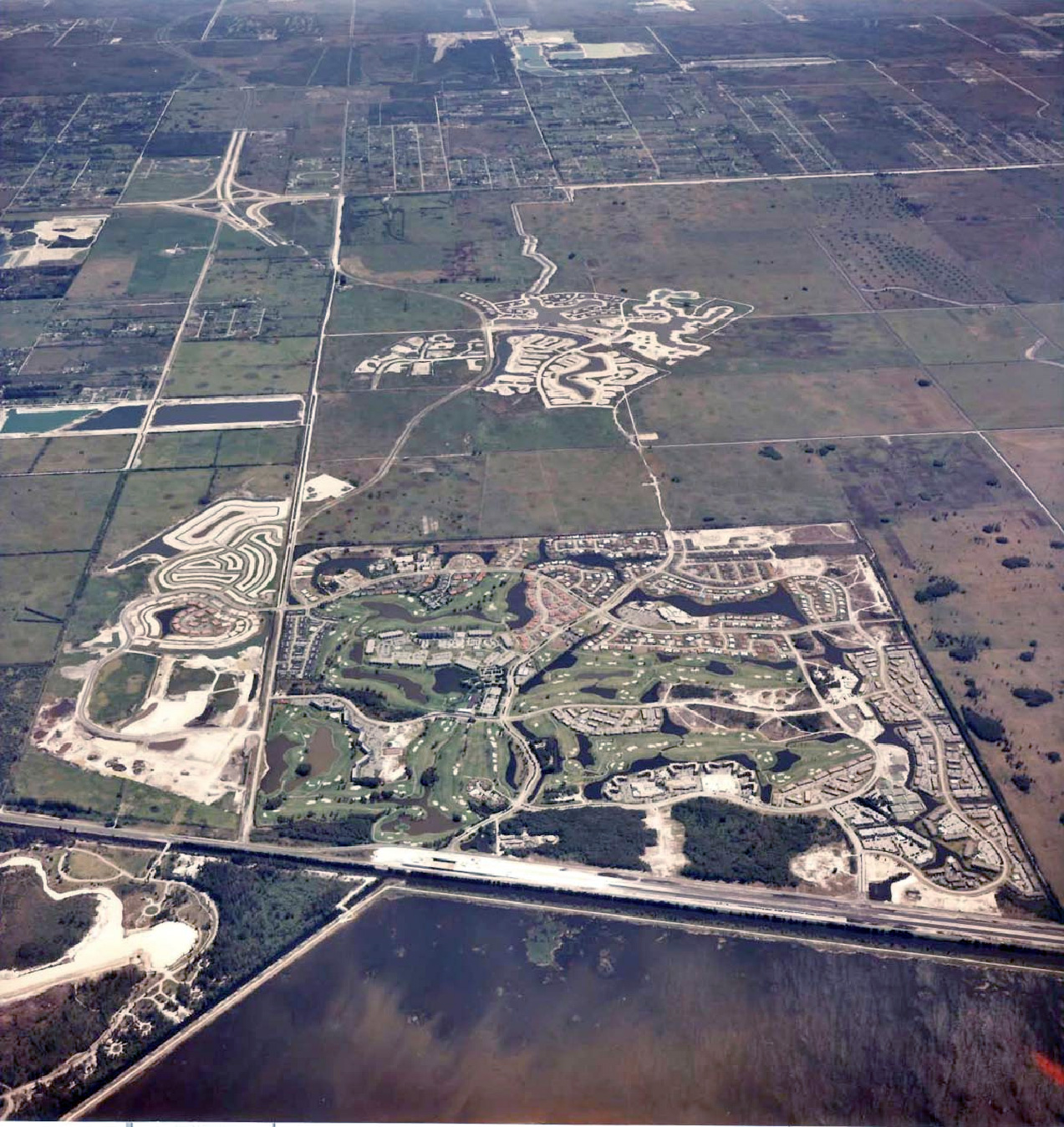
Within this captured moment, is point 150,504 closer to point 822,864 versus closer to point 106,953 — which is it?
point 106,953

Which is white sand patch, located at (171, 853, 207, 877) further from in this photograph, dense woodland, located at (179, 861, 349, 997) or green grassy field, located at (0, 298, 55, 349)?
green grassy field, located at (0, 298, 55, 349)

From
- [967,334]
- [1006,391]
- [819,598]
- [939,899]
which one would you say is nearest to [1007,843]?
[939,899]

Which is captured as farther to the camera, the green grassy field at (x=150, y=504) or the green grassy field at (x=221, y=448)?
the green grassy field at (x=221, y=448)

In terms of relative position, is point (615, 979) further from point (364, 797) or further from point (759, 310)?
point (759, 310)

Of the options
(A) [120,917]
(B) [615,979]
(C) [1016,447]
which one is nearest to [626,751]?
(B) [615,979]

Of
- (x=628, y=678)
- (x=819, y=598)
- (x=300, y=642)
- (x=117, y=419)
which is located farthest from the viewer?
(x=117, y=419)

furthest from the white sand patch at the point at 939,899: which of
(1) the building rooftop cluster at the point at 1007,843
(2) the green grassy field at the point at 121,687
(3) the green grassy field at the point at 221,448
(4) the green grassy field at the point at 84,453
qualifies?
(4) the green grassy field at the point at 84,453

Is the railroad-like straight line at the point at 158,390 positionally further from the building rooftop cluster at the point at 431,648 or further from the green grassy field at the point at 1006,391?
the green grassy field at the point at 1006,391
